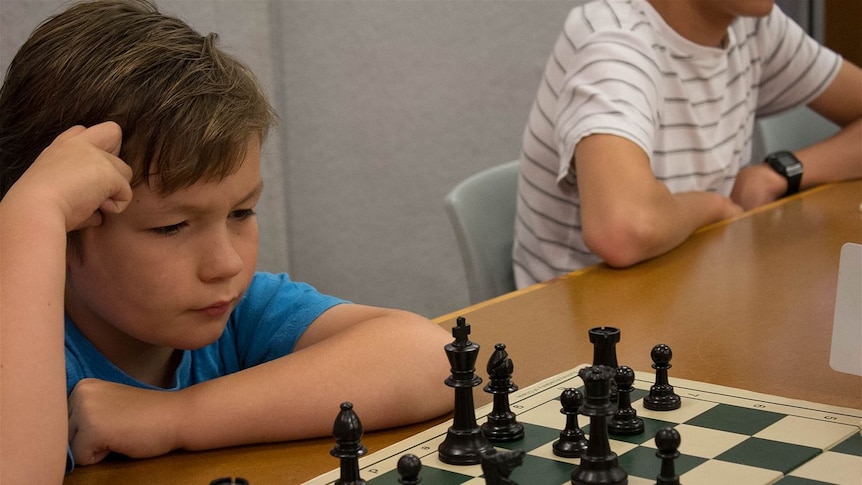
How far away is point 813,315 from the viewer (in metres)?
1.43

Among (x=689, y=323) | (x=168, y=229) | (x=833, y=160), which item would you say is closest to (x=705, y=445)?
(x=689, y=323)

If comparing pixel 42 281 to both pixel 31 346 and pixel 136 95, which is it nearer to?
pixel 31 346

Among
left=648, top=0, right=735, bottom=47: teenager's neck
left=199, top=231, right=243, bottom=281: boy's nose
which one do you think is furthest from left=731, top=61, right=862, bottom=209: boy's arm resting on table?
left=199, top=231, right=243, bottom=281: boy's nose

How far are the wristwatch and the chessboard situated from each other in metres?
1.35

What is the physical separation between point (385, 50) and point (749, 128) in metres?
1.37

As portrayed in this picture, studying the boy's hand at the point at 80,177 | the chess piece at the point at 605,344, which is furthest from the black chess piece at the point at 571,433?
the boy's hand at the point at 80,177

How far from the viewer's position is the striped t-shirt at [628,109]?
2.05 metres

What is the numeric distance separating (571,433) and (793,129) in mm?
2286

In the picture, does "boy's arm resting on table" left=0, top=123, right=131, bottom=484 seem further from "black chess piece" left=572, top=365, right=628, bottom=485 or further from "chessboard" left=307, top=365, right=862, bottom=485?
"black chess piece" left=572, top=365, right=628, bottom=485

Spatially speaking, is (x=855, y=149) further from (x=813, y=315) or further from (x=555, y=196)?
(x=813, y=315)

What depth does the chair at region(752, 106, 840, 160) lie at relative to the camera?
9.68 ft

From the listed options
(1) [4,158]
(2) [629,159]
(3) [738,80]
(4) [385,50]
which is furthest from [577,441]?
(4) [385,50]

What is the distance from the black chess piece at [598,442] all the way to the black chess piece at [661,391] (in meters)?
0.18

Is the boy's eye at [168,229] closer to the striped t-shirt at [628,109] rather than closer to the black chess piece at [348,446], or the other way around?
the black chess piece at [348,446]
